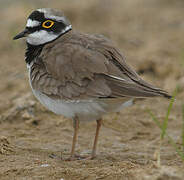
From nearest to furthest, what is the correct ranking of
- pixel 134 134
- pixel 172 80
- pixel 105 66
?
pixel 105 66, pixel 134 134, pixel 172 80

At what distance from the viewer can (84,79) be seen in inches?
207

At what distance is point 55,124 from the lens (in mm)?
6805

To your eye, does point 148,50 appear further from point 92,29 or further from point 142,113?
point 142,113

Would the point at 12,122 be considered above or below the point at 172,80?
below

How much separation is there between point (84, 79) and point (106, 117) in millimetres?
1949

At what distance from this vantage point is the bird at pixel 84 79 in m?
5.16

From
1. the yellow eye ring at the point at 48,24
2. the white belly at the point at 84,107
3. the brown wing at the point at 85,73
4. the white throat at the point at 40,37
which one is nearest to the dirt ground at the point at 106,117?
the white belly at the point at 84,107

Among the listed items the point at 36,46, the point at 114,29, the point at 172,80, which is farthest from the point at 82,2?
the point at 36,46

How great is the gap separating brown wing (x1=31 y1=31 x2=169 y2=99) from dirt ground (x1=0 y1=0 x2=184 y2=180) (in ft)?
2.64

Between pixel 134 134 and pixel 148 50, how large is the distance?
3668 mm

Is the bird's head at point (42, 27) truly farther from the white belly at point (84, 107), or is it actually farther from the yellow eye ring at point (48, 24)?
the white belly at point (84, 107)

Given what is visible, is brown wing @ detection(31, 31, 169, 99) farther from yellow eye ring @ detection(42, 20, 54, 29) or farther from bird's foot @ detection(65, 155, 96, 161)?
bird's foot @ detection(65, 155, 96, 161)

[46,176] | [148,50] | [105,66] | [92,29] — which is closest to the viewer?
[46,176]

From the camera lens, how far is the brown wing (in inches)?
202
